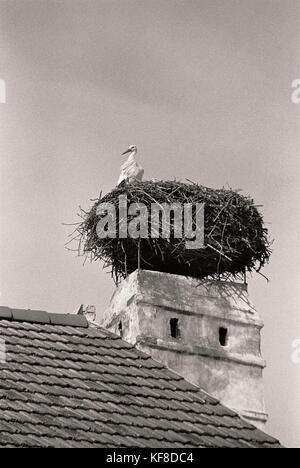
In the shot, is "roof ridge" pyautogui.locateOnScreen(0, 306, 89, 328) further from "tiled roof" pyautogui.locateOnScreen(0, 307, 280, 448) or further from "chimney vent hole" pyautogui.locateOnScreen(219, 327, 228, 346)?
"chimney vent hole" pyautogui.locateOnScreen(219, 327, 228, 346)

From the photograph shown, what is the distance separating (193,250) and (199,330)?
1353 mm

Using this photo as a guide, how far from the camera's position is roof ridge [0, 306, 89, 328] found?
10156 mm

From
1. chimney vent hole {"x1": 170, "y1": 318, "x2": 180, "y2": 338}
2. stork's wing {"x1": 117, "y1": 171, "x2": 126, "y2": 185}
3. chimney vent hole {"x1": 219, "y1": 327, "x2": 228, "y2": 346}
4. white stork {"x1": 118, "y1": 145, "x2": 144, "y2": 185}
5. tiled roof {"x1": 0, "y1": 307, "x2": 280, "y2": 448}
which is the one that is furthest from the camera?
white stork {"x1": 118, "y1": 145, "x2": 144, "y2": 185}

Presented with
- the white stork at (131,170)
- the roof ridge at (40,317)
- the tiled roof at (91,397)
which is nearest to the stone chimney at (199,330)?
the roof ridge at (40,317)

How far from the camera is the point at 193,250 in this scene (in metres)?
13.6

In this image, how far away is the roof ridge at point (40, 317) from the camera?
1016 cm

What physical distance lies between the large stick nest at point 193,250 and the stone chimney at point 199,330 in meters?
0.70

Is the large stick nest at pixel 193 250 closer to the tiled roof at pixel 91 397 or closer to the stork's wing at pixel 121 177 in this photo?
the stork's wing at pixel 121 177

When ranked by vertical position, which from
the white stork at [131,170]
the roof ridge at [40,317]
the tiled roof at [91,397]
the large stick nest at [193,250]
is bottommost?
the tiled roof at [91,397]

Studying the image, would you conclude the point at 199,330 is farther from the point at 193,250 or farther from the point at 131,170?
the point at 131,170

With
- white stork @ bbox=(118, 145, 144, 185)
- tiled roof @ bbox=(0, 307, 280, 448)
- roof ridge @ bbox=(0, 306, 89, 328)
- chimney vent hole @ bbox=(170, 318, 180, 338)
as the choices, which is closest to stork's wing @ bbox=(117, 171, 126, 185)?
white stork @ bbox=(118, 145, 144, 185)

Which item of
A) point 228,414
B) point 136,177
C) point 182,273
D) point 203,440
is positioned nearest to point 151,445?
point 203,440

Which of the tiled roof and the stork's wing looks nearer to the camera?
the tiled roof
